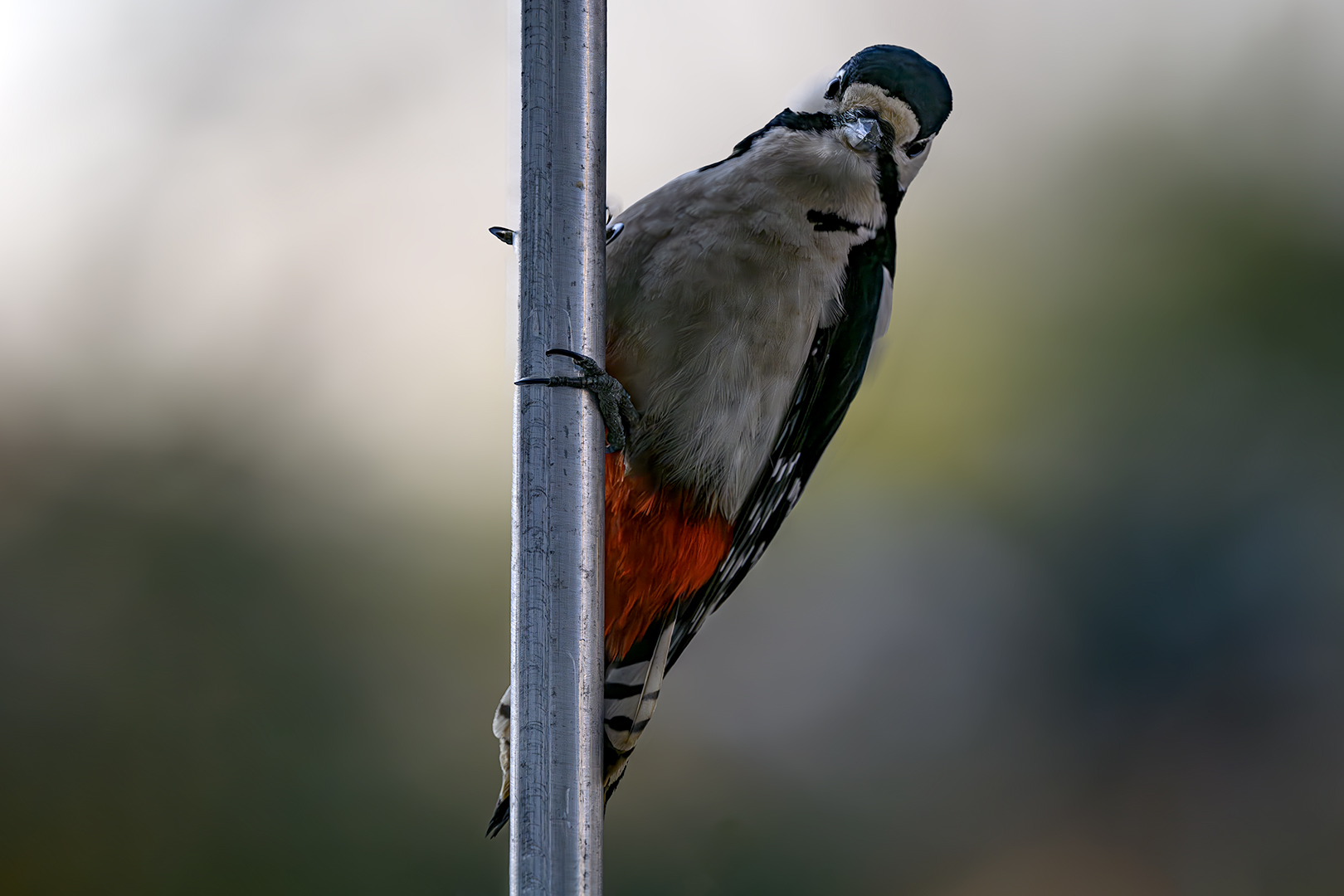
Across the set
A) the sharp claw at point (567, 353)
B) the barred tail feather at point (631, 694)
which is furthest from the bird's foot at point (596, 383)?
the barred tail feather at point (631, 694)

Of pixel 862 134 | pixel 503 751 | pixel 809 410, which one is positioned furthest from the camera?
pixel 809 410

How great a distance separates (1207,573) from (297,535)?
4.23ft

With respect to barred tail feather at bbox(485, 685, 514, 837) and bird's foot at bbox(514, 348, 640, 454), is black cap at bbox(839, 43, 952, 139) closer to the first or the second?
bird's foot at bbox(514, 348, 640, 454)

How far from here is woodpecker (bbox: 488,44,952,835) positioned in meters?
0.79

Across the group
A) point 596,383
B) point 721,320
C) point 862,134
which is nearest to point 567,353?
point 596,383

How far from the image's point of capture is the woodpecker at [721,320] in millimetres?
793

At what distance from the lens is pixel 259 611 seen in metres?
1.30

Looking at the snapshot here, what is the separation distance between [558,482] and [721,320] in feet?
1.19

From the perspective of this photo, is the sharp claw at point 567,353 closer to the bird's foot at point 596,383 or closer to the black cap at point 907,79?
the bird's foot at point 596,383

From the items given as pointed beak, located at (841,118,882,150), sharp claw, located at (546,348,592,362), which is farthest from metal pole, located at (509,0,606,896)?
pointed beak, located at (841,118,882,150)

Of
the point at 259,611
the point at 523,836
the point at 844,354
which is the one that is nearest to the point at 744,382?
the point at 844,354

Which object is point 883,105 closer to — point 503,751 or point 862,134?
point 862,134

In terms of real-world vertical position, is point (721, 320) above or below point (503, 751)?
above

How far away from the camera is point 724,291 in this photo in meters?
0.80
